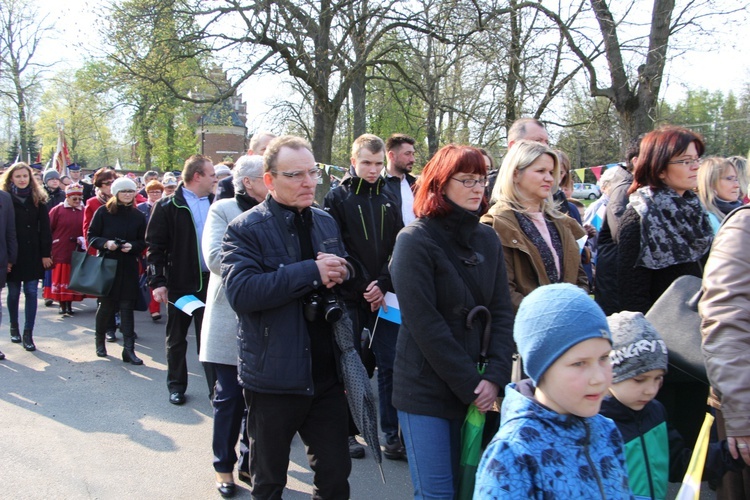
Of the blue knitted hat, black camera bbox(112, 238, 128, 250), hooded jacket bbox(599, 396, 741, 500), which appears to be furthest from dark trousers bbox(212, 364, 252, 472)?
black camera bbox(112, 238, 128, 250)

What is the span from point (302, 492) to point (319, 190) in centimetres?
1152

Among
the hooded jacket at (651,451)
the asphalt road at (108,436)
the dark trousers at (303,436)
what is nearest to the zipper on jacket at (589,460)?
the hooded jacket at (651,451)

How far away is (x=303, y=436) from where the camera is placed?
3.01 m

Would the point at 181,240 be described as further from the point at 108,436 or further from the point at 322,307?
the point at 322,307

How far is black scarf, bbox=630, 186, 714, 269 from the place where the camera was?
310cm

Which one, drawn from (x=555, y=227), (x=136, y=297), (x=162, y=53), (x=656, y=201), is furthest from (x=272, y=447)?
(x=162, y=53)

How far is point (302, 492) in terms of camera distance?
152 inches

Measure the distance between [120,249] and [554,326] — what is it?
6082 millimetres

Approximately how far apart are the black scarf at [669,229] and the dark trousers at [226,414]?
8.04ft

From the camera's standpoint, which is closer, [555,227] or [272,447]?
[272,447]

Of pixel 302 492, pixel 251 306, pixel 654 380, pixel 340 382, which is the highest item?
pixel 251 306

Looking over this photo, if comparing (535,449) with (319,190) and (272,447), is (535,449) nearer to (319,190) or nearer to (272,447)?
(272,447)

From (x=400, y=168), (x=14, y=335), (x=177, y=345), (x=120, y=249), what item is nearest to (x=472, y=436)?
(x=400, y=168)

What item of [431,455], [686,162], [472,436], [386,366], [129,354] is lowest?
[129,354]
